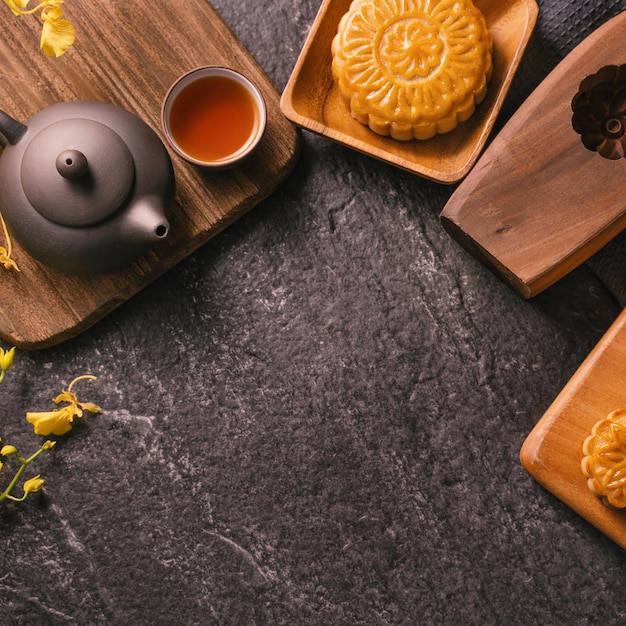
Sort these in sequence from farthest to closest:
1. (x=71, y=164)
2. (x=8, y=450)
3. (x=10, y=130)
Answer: (x=8, y=450)
(x=10, y=130)
(x=71, y=164)

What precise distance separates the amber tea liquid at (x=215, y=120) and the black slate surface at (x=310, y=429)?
0.38ft

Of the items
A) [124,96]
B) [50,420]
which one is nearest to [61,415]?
[50,420]

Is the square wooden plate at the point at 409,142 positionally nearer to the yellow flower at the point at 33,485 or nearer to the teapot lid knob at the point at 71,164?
the teapot lid knob at the point at 71,164

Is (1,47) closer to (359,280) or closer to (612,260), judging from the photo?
(359,280)

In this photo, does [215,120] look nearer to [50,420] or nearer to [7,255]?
[7,255]

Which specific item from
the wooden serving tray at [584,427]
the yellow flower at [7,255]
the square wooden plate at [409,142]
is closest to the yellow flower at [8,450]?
the yellow flower at [7,255]

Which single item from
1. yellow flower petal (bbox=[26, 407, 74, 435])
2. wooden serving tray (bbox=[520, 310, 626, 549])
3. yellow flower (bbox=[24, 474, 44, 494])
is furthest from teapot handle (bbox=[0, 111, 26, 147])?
wooden serving tray (bbox=[520, 310, 626, 549])

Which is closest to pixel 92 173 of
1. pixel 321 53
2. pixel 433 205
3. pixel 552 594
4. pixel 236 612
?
pixel 321 53

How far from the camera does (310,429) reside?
124cm

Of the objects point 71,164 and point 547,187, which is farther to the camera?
point 547,187

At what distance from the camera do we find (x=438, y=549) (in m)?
1.23

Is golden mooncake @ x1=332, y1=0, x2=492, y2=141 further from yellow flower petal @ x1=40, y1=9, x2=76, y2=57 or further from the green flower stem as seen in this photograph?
the green flower stem

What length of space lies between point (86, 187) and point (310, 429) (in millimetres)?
567

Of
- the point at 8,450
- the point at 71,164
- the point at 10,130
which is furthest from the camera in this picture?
the point at 8,450
